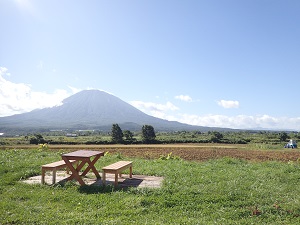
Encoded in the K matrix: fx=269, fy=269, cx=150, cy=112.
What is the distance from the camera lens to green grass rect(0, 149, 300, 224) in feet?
20.3

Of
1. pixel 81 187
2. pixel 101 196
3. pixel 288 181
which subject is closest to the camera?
pixel 101 196

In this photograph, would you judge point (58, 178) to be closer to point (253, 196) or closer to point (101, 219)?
point (101, 219)

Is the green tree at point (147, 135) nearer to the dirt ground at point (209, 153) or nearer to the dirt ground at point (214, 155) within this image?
the dirt ground at point (209, 153)

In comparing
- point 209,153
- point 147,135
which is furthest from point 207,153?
point 147,135

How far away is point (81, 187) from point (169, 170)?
4.16 metres

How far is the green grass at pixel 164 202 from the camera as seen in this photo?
6176 mm

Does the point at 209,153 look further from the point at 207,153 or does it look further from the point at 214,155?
the point at 214,155

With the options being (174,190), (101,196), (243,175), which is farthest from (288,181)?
(101,196)

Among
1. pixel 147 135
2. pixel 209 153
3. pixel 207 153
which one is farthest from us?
pixel 147 135

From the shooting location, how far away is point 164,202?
23.6 feet

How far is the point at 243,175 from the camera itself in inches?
419

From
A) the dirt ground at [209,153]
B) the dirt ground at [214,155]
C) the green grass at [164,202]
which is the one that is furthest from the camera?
the dirt ground at [209,153]

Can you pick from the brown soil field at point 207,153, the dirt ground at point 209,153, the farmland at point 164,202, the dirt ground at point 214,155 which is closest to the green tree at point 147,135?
the brown soil field at point 207,153

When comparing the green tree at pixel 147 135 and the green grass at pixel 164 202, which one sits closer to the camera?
the green grass at pixel 164 202
